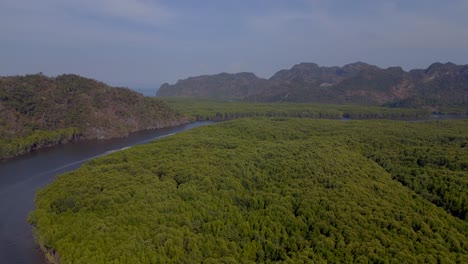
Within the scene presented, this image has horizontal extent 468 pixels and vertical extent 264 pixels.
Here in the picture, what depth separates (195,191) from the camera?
4797cm

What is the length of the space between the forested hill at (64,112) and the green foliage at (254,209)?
1858 inches

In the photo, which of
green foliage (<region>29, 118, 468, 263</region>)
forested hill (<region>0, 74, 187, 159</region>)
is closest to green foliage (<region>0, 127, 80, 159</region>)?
forested hill (<region>0, 74, 187, 159</region>)

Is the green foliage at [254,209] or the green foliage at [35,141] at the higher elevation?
the green foliage at [35,141]

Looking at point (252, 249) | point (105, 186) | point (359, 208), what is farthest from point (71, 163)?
point (359, 208)

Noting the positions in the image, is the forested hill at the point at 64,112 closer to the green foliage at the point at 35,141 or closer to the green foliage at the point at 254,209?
the green foliage at the point at 35,141

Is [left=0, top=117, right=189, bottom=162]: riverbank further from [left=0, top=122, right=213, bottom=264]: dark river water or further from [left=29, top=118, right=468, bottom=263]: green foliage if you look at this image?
[left=29, top=118, right=468, bottom=263]: green foliage

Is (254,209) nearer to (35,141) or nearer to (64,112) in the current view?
(35,141)

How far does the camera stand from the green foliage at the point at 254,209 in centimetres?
3591

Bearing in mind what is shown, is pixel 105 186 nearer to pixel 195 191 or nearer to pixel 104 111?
pixel 195 191

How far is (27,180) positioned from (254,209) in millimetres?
50654

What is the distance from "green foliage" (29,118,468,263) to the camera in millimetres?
35906

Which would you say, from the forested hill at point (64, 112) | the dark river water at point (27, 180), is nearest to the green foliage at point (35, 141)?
the forested hill at point (64, 112)

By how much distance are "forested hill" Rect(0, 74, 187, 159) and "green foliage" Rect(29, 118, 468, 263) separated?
155ft

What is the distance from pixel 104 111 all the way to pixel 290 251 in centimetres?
10839
